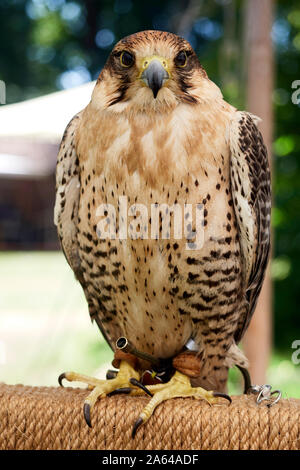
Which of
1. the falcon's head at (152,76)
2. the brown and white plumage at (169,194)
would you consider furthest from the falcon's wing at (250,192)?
the falcon's head at (152,76)

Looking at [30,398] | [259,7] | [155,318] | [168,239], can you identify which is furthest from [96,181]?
[259,7]

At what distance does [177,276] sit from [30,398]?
52 cm

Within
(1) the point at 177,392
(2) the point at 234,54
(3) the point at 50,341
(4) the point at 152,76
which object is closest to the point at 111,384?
(1) the point at 177,392

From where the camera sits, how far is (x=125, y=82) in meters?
1.48

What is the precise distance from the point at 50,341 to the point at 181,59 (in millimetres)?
4196

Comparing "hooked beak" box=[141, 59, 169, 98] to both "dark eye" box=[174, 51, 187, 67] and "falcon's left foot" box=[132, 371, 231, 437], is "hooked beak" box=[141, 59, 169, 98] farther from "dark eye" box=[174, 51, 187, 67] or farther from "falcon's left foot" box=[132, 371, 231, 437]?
"falcon's left foot" box=[132, 371, 231, 437]

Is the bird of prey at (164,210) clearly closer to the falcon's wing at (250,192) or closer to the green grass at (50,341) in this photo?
the falcon's wing at (250,192)

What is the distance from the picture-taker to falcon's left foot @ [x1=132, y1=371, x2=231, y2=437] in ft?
4.72

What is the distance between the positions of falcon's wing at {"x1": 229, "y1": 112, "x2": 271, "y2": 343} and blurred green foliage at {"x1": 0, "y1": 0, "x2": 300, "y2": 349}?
66 centimetres

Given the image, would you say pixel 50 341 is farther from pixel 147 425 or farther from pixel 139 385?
pixel 147 425

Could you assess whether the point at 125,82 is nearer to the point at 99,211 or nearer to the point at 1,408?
the point at 99,211

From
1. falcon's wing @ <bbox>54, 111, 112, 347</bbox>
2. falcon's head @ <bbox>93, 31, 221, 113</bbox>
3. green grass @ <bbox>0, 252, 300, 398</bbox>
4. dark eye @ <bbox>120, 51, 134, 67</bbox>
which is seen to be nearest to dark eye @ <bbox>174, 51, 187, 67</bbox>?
falcon's head @ <bbox>93, 31, 221, 113</bbox>

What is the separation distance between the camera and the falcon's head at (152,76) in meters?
1.40

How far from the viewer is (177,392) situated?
61.0 inches
